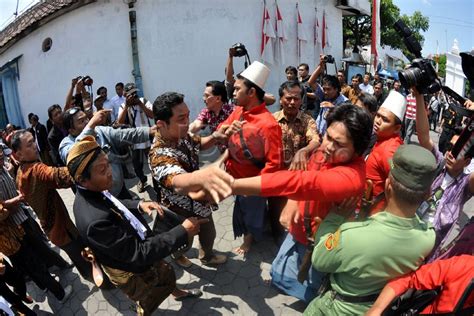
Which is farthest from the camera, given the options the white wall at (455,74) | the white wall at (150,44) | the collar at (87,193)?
the white wall at (455,74)

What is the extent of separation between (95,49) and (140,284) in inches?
301

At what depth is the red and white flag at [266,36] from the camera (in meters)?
9.33

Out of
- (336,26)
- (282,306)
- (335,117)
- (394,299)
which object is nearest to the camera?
(394,299)

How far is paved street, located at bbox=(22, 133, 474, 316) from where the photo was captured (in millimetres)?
2908

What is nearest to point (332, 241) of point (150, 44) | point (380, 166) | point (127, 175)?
point (380, 166)

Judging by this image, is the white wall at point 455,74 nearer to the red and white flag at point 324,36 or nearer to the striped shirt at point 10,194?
the red and white flag at point 324,36

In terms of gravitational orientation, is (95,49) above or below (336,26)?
below

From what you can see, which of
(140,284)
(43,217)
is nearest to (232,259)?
(140,284)

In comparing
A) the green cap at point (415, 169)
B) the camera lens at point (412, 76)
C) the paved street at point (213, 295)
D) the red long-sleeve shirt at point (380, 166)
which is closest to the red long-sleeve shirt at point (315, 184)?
the green cap at point (415, 169)

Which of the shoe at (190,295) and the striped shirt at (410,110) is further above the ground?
the striped shirt at (410,110)

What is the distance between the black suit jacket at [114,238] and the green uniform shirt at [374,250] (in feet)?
3.24

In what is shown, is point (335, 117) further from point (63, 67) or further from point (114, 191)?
point (63, 67)

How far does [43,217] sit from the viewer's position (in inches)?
114

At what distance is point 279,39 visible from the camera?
9930 mm
